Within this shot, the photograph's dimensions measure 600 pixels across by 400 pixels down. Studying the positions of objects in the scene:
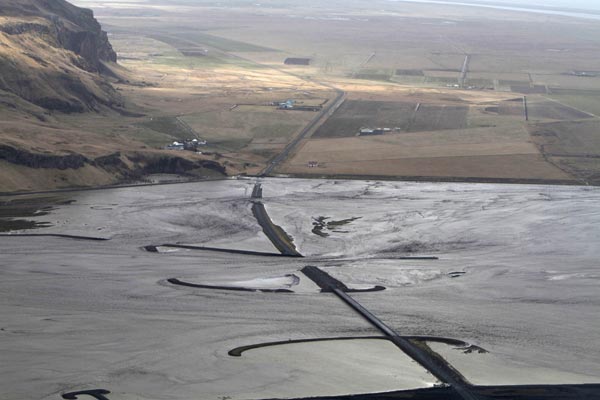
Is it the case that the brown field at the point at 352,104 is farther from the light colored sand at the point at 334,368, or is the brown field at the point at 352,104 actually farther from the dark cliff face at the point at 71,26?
the light colored sand at the point at 334,368

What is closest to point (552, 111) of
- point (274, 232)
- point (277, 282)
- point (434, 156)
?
point (434, 156)

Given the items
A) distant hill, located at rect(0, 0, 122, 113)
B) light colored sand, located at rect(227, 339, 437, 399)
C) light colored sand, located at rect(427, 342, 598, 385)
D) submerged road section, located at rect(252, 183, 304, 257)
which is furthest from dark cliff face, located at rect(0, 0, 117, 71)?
light colored sand, located at rect(427, 342, 598, 385)

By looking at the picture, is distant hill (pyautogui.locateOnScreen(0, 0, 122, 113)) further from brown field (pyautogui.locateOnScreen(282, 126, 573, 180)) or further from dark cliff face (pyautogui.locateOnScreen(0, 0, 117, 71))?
brown field (pyautogui.locateOnScreen(282, 126, 573, 180))

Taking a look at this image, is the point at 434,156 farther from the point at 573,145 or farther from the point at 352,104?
the point at 352,104

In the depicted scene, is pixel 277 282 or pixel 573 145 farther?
pixel 573 145

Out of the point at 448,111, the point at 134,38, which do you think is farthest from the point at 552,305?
the point at 134,38

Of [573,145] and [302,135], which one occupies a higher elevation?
[573,145]

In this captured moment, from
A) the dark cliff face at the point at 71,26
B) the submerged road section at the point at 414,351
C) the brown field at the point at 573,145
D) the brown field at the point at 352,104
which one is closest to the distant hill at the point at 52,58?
the dark cliff face at the point at 71,26
